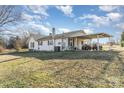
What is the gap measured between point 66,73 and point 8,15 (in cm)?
395

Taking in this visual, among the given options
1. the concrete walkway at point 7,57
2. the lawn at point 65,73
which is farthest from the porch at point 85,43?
the concrete walkway at point 7,57

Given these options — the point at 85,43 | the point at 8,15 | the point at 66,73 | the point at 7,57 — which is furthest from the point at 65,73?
the point at 8,15

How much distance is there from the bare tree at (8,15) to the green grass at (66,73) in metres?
1.62

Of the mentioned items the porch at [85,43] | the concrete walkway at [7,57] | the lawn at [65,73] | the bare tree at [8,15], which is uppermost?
the bare tree at [8,15]

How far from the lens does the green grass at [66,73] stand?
18.1ft

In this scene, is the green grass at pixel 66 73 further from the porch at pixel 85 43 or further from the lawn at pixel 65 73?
the porch at pixel 85 43

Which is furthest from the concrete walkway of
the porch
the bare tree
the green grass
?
the porch

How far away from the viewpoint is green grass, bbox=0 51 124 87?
5.50 m

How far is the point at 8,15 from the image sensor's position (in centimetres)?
878

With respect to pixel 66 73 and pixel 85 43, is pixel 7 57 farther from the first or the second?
pixel 66 73

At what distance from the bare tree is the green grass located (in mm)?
1618

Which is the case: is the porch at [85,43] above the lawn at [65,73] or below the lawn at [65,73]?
above
